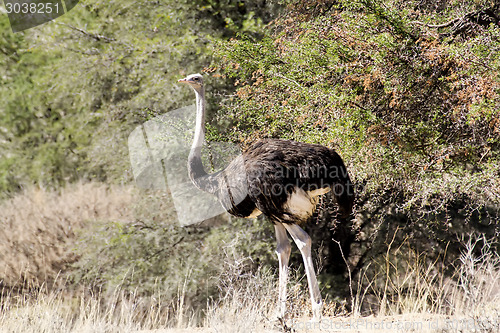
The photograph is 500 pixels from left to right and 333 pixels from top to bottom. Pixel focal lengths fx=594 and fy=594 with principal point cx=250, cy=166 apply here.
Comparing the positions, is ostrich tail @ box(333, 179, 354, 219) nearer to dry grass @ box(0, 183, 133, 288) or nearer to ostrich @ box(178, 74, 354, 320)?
ostrich @ box(178, 74, 354, 320)

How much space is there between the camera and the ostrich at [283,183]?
485cm

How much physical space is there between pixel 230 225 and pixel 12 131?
8424mm

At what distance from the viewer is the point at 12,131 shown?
14.6 m

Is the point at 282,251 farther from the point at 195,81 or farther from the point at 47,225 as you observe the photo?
the point at 47,225

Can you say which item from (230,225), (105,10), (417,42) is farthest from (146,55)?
(417,42)

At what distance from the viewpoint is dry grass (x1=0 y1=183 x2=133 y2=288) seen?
376 inches

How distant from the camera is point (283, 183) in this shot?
4859mm

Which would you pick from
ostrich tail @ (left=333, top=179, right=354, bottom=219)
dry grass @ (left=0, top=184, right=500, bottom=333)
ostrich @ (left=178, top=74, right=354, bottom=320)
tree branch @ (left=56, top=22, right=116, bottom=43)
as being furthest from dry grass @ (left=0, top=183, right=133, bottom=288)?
ostrich tail @ (left=333, top=179, right=354, bottom=219)

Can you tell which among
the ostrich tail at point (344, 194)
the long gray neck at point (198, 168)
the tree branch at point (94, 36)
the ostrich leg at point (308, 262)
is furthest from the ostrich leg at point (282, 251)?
the tree branch at point (94, 36)

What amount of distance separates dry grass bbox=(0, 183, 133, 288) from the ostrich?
4672mm

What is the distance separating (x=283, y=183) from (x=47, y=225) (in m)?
6.68

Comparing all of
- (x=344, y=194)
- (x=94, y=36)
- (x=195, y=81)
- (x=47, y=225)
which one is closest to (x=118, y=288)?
(x=47, y=225)

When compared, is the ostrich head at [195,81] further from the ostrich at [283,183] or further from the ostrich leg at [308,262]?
the ostrich leg at [308,262]

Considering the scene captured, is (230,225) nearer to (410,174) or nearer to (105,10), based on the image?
(410,174)
